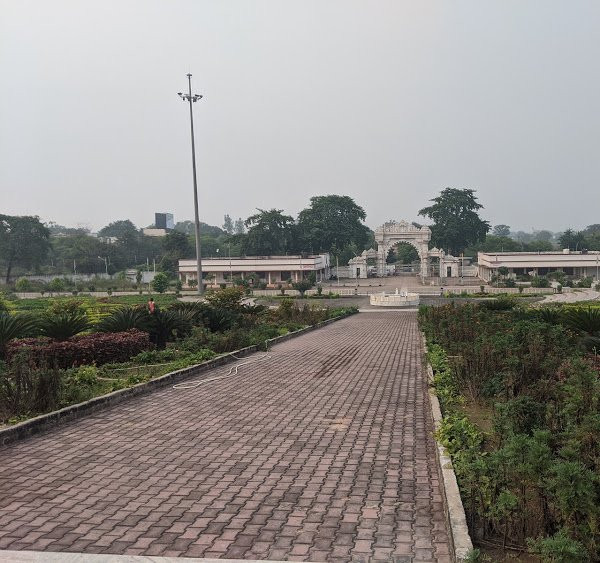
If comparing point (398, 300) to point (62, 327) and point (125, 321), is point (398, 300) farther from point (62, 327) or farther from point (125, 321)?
point (62, 327)

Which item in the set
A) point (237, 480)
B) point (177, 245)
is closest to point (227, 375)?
point (237, 480)

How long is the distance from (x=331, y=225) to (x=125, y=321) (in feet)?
210

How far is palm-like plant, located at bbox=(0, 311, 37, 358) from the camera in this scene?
1184 centimetres

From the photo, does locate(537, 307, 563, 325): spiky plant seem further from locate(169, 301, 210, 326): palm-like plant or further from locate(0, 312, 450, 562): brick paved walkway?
locate(169, 301, 210, 326): palm-like plant

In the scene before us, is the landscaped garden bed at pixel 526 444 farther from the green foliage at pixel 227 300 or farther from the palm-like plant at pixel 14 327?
the green foliage at pixel 227 300

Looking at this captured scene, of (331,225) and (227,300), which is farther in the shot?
(331,225)

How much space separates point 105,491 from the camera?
4.84m

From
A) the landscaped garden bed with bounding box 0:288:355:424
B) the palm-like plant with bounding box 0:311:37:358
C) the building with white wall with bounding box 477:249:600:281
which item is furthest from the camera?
the building with white wall with bounding box 477:249:600:281

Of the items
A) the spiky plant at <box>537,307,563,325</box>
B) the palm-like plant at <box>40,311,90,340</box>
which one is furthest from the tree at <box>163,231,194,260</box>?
the spiky plant at <box>537,307,563,325</box>

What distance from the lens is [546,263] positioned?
6103 cm

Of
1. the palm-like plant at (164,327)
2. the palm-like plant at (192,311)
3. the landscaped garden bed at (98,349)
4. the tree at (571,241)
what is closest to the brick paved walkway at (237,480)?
the landscaped garden bed at (98,349)

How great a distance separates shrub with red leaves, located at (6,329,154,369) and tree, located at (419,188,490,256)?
231ft

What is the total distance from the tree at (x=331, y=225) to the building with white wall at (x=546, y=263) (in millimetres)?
20428

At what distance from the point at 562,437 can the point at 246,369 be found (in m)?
7.11
